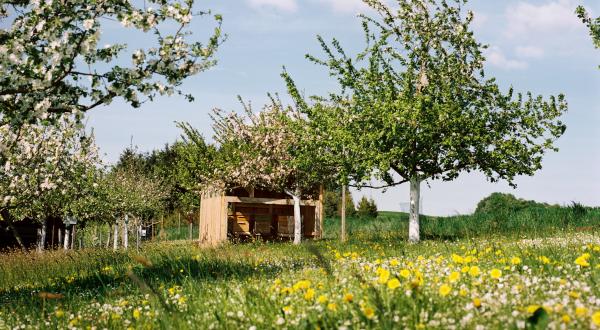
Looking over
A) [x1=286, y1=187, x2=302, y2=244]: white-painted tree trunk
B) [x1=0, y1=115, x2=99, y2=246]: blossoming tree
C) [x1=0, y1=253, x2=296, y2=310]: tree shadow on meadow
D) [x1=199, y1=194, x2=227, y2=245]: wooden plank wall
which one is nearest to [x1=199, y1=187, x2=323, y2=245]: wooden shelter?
[x1=199, y1=194, x2=227, y2=245]: wooden plank wall

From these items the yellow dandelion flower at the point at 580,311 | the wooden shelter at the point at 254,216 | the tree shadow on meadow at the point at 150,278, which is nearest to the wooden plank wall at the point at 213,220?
the wooden shelter at the point at 254,216

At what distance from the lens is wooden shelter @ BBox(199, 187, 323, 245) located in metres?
27.7

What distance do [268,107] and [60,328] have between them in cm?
2153

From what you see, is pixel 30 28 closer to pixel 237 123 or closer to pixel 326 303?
pixel 326 303

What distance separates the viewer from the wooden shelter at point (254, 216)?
27656 mm

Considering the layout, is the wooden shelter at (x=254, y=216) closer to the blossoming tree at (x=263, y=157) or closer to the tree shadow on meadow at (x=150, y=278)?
the blossoming tree at (x=263, y=157)

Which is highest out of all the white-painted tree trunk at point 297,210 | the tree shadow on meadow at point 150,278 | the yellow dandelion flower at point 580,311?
the white-painted tree trunk at point 297,210

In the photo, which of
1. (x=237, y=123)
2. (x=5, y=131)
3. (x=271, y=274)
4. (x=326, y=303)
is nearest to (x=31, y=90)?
(x=271, y=274)

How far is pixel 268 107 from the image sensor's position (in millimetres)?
27469

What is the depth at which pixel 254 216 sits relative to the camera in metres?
30.0

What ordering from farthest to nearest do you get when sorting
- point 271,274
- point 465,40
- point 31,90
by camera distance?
1. point 465,40
2. point 271,274
3. point 31,90

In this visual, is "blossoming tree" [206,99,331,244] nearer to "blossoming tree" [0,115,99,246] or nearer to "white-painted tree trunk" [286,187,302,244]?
"white-painted tree trunk" [286,187,302,244]

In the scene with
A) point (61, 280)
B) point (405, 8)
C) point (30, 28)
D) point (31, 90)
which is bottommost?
point (61, 280)

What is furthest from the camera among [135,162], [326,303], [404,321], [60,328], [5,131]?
[135,162]
